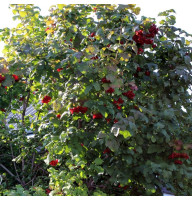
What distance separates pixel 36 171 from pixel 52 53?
1405 millimetres

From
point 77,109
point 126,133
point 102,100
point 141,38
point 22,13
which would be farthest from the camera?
point 22,13

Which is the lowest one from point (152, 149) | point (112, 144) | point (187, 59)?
point (152, 149)

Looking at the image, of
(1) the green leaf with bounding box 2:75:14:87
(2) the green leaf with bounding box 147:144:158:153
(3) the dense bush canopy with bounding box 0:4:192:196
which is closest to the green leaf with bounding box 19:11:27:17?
(3) the dense bush canopy with bounding box 0:4:192:196

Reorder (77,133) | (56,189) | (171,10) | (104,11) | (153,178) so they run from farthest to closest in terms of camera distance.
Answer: (171,10) → (104,11) → (153,178) → (77,133) → (56,189)

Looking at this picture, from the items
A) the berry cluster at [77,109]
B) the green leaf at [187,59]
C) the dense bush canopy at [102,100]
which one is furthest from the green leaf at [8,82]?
the green leaf at [187,59]

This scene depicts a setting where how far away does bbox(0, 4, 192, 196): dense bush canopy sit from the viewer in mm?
2254

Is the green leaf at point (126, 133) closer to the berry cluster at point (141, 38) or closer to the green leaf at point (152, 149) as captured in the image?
the green leaf at point (152, 149)

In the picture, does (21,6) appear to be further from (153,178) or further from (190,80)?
(153,178)

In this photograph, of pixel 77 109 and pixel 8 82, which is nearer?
pixel 77 109

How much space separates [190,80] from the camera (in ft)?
9.81

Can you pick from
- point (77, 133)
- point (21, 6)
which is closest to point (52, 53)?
point (77, 133)

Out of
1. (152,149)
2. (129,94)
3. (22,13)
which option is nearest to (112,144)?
(129,94)

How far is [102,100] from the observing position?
7.77 ft

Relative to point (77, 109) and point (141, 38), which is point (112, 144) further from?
point (141, 38)
